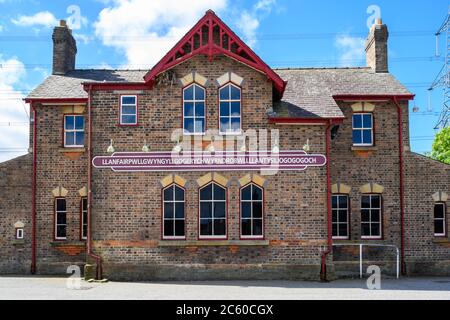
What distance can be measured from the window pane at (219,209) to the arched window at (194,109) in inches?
105

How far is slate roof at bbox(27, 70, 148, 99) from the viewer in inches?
779

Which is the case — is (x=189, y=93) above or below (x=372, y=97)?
below

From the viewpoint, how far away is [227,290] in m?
15.2

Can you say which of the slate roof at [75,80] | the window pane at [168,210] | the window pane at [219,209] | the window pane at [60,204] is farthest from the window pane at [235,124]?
the window pane at [60,204]

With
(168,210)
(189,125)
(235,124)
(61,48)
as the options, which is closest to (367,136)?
(235,124)

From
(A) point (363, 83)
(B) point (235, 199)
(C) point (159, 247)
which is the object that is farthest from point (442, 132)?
(C) point (159, 247)

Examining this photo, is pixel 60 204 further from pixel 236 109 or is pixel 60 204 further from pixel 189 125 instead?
pixel 236 109

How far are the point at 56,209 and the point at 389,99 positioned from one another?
1418cm

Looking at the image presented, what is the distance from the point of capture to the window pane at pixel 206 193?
17703 millimetres

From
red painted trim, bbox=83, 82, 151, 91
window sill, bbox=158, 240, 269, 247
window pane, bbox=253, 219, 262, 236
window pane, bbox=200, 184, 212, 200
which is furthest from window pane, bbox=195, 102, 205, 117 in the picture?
window sill, bbox=158, 240, 269, 247

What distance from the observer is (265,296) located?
14.0 m

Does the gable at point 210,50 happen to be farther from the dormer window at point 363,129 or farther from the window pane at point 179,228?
the window pane at point 179,228

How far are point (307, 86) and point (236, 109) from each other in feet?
14.1
